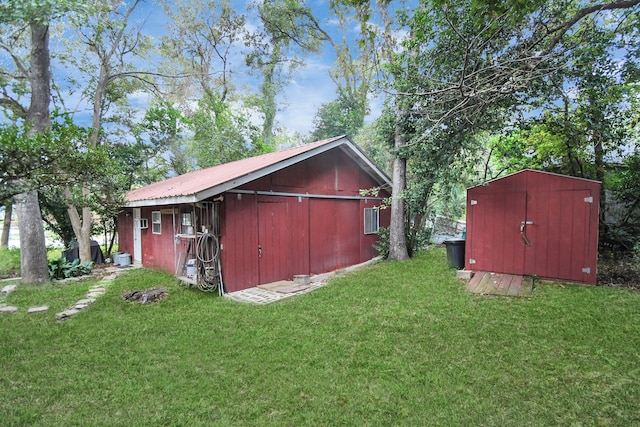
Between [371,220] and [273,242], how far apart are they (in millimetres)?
4461

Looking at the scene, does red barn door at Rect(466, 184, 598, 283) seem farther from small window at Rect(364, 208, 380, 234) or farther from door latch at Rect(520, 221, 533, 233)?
small window at Rect(364, 208, 380, 234)

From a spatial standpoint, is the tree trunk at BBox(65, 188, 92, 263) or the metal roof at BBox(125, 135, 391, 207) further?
the tree trunk at BBox(65, 188, 92, 263)

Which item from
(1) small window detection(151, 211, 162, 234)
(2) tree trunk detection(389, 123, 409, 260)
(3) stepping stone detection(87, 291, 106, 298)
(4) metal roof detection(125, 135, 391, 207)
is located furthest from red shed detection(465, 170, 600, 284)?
(1) small window detection(151, 211, 162, 234)

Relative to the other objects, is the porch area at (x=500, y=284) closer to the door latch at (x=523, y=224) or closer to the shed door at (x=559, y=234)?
the shed door at (x=559, y=234)

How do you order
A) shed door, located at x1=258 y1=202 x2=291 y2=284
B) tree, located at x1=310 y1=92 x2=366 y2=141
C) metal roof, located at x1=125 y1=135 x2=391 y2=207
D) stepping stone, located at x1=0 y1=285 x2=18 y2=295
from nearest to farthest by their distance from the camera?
metal roof, located at x1=125 y1=135 x2=391 y2=207, stepping stone, located at x1=0 y1=285 x2=18 y2=295, shed door, located at x1=258 y1=202 x2=291 y2=284, tree, located at x1=310 y1=92 x2=366 y2=141

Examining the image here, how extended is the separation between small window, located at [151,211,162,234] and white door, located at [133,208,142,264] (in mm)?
1180

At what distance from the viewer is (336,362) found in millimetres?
3508

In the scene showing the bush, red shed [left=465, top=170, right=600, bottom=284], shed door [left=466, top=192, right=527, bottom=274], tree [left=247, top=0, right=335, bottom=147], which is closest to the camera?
Result: red shed [left=465, top=170, right=600, bottom=284]

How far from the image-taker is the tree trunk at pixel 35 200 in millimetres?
7164

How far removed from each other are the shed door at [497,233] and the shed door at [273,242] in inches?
168

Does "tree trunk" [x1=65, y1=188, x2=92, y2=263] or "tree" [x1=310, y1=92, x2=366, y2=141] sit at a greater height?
"tree" [x1=310, y1=92, x2=366, y2=141]

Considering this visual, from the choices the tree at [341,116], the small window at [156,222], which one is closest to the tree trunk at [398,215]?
the small window at [156,222]

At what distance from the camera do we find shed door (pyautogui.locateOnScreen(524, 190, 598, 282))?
569 cm

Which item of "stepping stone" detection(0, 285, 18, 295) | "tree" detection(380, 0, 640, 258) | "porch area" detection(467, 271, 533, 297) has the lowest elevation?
"stepping stone" detection(0, 285, 18, 295)
